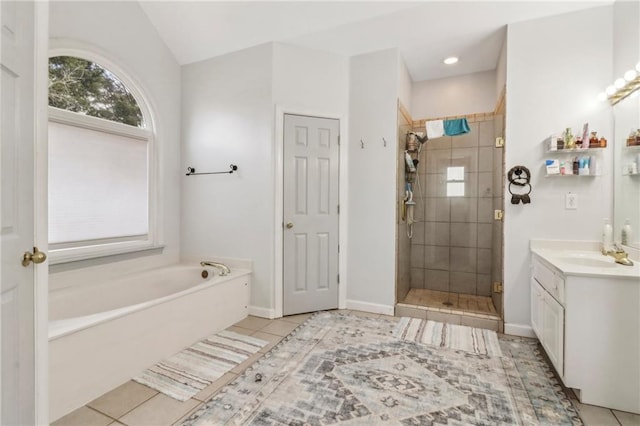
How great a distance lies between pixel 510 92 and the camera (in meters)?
2.72

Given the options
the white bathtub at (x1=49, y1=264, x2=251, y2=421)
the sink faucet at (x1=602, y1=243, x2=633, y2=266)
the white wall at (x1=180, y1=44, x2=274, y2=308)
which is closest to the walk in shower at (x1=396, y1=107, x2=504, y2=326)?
the sink faucet at (x1=602, y1=243, x2=633, y2=266)

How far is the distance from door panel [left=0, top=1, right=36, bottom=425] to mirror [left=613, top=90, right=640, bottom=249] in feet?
11.2

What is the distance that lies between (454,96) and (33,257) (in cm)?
425

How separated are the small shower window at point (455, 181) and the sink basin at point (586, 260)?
165cm

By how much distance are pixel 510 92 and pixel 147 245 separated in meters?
3.86

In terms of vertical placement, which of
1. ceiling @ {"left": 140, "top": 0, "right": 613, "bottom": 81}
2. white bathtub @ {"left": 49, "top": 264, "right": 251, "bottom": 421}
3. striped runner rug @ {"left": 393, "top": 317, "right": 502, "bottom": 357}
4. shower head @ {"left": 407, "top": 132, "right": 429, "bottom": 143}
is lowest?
striped runner rug @ {"left": 393, "top": 317, "right": 502, "bottom": 357}

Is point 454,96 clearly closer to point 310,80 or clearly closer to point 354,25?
point 354,25

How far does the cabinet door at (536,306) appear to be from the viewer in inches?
90.9

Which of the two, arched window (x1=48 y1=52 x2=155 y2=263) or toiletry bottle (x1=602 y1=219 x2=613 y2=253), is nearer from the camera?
toiletry bottle (x1=602 y1=219 x2=613 y2=253)

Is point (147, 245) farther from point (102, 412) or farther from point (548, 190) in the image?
point (548, 190)

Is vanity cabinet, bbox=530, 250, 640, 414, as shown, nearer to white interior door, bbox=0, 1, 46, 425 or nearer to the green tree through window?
white interior door, bbox=0, 1, 46, 425

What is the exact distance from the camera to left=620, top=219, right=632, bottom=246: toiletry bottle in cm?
217

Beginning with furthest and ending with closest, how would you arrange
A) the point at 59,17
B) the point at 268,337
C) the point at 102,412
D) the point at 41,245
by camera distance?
the point at 268,337, the point at 59,17, the point at 102,412, the point at 41,245

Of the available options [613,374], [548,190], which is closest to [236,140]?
[548,190]
